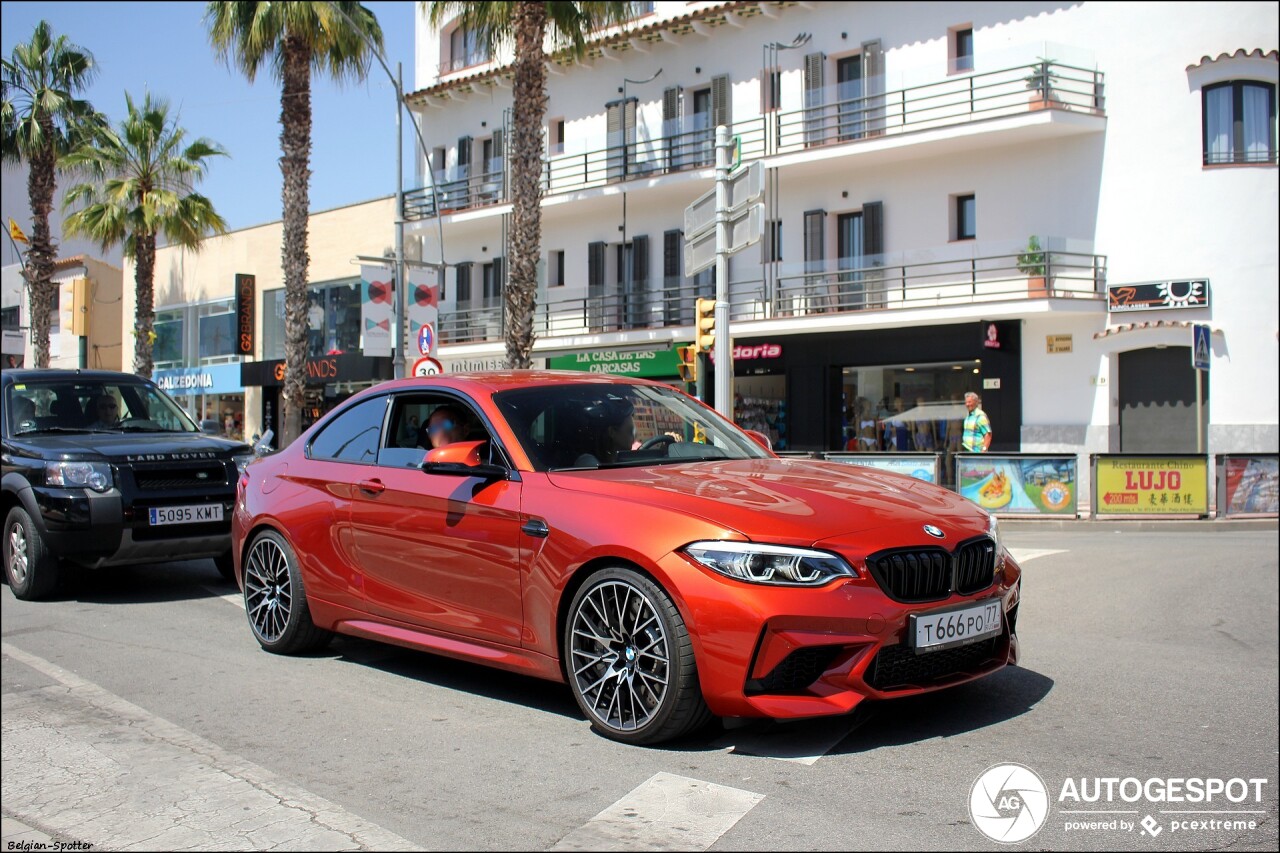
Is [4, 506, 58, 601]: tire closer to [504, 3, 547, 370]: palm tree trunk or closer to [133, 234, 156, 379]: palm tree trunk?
[504, 3, 547, 370]: palm tree trunk

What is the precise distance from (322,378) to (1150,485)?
2612cm

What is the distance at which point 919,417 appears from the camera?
24.2 meters

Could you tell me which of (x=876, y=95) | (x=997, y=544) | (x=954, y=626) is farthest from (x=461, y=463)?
(x=876, y=95)

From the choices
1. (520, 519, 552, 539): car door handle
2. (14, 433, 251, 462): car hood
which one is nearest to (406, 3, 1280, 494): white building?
(14, 433, 251, 462): car hood

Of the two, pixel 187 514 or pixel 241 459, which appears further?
pixel 241 459

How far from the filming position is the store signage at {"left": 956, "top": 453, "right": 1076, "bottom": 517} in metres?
16.1

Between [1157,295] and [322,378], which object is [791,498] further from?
[322,378]

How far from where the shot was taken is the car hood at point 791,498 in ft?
14.3

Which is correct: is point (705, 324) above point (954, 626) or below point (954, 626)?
above

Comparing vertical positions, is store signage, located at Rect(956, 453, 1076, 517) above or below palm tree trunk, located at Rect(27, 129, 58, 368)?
below

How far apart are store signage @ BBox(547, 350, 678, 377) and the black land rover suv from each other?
18097 mm

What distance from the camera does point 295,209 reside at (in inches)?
963

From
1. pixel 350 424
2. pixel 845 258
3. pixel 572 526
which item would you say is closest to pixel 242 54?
pixel 845 258

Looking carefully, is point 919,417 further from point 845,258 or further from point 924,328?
point 845,258
